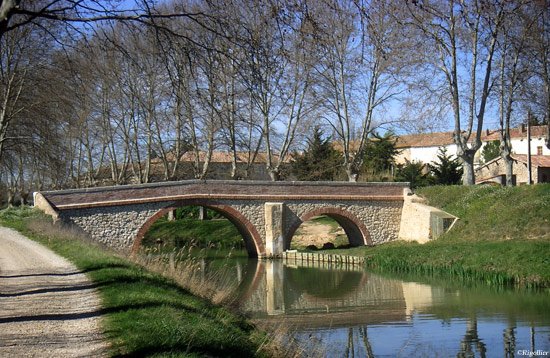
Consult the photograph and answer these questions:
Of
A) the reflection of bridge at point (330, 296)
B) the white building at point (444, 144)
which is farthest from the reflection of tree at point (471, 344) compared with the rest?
the white building at point (444, 144)

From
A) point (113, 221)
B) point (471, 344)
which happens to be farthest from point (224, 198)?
point (471, 344)

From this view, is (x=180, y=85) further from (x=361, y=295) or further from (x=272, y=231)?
(x=272, y=231)

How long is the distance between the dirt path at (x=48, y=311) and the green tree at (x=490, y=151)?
55114 mm

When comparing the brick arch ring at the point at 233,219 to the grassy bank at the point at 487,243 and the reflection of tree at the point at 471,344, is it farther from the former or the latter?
the reflection of tree at the point at 471,344

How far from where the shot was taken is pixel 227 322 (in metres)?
9.81

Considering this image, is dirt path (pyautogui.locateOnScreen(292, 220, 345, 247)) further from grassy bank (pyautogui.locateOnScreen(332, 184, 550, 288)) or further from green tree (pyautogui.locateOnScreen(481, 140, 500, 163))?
green tree (pyautogui.locateOnScreen(481, 140, 500, 163))

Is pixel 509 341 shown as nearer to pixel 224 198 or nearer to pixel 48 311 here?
pixel 48 311

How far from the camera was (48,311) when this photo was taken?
9016 mm

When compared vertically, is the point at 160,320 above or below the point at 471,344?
above

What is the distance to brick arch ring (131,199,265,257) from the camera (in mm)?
29703

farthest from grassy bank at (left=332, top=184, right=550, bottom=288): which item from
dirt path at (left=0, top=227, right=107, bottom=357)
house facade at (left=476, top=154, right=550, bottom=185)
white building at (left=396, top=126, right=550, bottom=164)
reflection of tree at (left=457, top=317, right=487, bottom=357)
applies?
white building at (left=396, top=126, right=550, bottom=164)

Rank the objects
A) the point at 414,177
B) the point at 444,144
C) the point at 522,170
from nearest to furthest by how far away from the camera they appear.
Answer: the point at 414,177 < the point at 522,170 < the point at 444,144

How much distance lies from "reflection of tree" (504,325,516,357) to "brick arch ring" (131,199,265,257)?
18113 millimetres

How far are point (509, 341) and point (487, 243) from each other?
11915 millimetres
